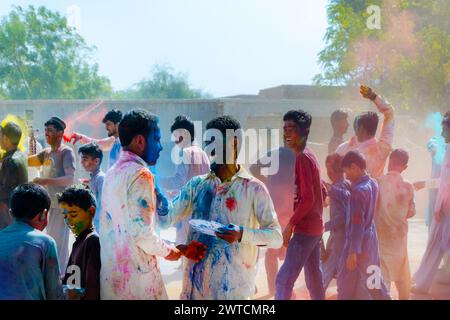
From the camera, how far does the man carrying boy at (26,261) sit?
2.76 metres

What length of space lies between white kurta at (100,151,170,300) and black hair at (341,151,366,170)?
Answer: 2.19 meters

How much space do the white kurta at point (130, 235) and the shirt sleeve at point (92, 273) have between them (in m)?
0.04

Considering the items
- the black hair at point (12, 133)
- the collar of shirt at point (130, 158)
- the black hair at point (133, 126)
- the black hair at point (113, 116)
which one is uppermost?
the black hair at point (113, 116)

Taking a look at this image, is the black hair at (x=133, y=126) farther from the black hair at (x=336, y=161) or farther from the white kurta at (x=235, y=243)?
the black hair at (x=336, y=161)

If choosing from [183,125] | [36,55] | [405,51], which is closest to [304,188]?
[183,125]

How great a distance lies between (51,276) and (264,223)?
1.22 m

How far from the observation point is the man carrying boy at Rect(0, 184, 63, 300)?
2762 millimetres

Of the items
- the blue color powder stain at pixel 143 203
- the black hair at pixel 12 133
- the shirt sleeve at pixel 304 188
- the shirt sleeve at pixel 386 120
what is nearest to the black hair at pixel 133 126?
the blue color powder stain at pixel 143 203

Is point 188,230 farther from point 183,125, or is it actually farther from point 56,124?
point 56,124

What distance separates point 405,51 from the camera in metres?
15.0

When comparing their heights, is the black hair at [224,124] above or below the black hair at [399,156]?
above

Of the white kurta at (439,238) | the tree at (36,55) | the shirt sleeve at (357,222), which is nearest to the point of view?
the shirt sleeve at (357,222)

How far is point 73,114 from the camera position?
63.1 feet
